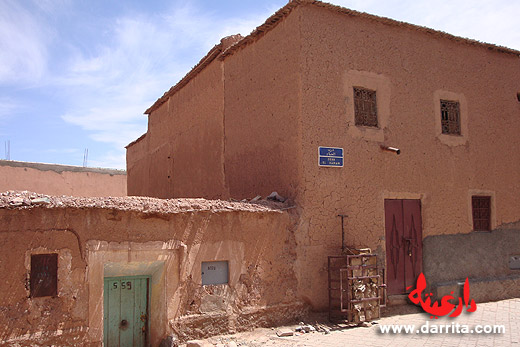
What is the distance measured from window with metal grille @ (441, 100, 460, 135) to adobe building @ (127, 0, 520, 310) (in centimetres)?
2

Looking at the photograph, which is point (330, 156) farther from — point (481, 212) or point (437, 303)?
point (481, 212)

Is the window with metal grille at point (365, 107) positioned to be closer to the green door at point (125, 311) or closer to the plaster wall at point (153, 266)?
the plaster wall at point (153, 266)

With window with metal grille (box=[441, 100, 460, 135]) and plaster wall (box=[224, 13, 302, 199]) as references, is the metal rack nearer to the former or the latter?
plaster wall (box=[224, 13, 302, 199])

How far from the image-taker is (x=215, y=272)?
21.9 ft

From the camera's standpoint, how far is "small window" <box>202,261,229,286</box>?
6.61 metres

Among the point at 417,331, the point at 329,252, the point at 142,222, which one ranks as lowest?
the point at 417,331

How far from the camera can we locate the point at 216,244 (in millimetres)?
6688

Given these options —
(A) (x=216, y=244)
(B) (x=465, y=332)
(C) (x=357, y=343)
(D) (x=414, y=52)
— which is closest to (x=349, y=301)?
(C) (x=357, y=343)

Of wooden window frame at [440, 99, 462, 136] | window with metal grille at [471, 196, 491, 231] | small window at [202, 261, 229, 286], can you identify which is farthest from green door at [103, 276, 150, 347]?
window with metal grille at [471, 196, 491, 231]

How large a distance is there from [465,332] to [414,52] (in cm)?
510

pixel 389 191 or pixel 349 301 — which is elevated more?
pixel 389 191

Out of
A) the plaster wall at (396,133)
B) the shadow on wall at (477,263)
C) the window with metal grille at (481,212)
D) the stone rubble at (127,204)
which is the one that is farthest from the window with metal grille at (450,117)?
the stone rubble at (127,204)

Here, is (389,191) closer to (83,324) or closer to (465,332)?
(465,332)

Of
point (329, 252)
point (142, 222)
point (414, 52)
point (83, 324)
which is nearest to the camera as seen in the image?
point (83, 324)
